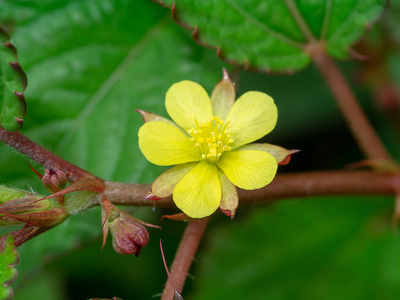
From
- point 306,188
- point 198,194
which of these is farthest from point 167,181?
point 306,188

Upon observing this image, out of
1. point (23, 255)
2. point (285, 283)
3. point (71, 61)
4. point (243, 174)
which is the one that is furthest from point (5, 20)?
point (285, 283)

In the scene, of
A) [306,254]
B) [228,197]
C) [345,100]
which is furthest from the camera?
[306,254]

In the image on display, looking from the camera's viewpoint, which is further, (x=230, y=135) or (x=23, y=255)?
(x=23, y=255)

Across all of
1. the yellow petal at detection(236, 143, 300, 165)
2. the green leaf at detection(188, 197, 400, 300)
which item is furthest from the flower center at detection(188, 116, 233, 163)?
the green leaf at detection(188, 197, 400, 300)

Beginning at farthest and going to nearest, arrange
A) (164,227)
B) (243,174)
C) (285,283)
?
(164,227)
(285,283)
(243,174)

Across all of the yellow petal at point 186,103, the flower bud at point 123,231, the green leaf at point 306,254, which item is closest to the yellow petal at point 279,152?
the yellow petal at point 186,103

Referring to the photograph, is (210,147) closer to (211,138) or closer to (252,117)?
(211,138)

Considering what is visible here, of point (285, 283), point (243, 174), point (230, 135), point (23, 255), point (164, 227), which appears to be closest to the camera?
point (243, 174)

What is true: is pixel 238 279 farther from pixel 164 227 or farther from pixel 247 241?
pixel 164 227
